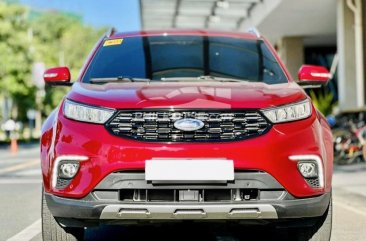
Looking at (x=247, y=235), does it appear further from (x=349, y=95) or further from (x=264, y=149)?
(x=349, y=95)

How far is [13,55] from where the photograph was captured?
41781 mm

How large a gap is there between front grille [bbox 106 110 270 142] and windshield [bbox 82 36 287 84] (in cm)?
97

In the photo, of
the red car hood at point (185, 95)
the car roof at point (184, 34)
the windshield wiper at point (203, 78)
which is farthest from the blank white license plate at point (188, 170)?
the car roof at point (184, 34)

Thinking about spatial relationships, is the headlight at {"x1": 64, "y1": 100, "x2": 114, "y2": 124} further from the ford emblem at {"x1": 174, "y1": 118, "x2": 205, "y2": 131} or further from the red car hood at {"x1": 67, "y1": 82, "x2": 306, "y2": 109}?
the ford emblem at {"x1": 174, "y1": 118, "x2": 205, "y2": 131}

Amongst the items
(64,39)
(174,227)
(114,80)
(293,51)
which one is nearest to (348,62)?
(293,51)

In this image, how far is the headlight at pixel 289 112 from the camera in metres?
4.58

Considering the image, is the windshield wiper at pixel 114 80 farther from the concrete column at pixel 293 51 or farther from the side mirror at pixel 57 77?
the concrete column at pixel 293 51

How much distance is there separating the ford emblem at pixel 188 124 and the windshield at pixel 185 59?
0.99 metres

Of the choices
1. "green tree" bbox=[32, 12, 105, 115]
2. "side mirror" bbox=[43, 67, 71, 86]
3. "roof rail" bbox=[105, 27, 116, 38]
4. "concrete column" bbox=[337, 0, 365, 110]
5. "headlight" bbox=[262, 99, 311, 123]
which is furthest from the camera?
"green tree" bbox=[32, 12, 105, 115]

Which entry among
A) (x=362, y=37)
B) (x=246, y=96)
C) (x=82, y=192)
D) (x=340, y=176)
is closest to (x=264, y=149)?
(x=246, y=96)

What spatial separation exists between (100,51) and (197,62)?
80cm

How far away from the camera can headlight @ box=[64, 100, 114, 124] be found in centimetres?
455

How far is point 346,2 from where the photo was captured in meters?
19.8

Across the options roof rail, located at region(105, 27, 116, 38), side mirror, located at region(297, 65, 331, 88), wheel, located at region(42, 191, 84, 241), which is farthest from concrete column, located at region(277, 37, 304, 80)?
wheel, located at region(42, 191, 84, 241)
